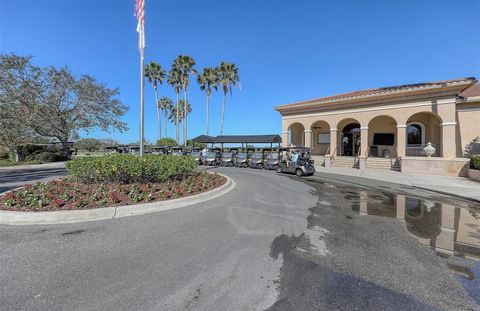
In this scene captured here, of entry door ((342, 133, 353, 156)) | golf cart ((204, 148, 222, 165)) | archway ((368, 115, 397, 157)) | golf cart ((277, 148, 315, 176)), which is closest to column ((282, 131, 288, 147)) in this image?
entry door ((342, 133, 353, 156))

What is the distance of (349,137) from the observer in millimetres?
22844

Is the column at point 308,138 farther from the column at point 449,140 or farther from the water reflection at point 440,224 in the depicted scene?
the water reflection at point 440,224

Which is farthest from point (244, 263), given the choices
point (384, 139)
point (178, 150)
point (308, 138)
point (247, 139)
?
point (178, 150)

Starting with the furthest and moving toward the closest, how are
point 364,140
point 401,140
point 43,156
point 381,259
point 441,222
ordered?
point 43,156
point 364,140
point 401,140
point 441,222
point 381,259

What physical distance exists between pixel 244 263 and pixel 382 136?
71.3 feet

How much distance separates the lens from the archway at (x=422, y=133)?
1769cm

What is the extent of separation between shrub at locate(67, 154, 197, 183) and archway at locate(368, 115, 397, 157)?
742 inches

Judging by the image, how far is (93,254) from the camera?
3.47 meters

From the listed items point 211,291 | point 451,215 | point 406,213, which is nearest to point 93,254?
point 211,291

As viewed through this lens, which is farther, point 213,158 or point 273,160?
point 213,158

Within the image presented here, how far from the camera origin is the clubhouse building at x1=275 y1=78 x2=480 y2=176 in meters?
15.4

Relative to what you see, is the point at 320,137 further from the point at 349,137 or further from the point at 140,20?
the point at 140,20

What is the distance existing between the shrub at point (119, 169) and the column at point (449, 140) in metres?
18.2

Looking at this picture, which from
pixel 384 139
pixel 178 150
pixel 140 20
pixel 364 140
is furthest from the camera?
pixel 178 150
